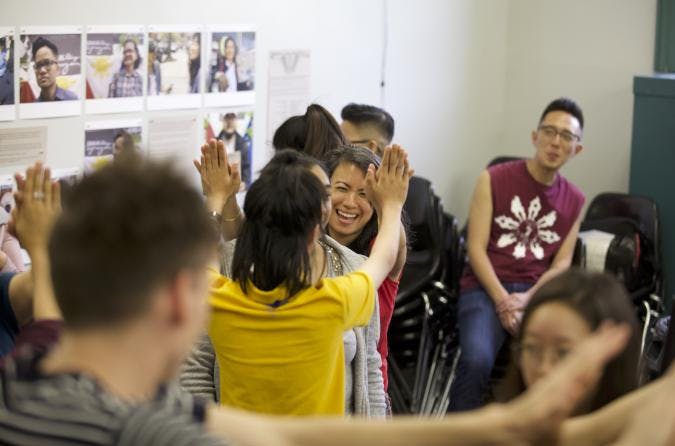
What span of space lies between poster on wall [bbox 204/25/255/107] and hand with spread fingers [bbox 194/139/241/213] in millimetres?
1836

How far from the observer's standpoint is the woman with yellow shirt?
2.19 metres

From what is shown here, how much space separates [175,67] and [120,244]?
128 inches

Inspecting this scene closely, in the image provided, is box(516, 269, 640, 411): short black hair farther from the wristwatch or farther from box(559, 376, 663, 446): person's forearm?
the wristwatch

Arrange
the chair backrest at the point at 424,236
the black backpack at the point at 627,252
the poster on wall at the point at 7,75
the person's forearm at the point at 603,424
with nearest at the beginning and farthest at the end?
1. the person's forearm at the point at 603,424
2. the poster on wall at the point at 7,75
3. the chair backrest at the point at 424,236
4. the black backpack at the point at 627,252

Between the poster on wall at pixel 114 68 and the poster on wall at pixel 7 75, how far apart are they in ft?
1.10

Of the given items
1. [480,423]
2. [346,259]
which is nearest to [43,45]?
[346,259]

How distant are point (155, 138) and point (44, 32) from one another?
653mm

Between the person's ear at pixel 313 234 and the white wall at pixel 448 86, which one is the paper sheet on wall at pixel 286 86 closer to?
the white wall at pixel 448 86

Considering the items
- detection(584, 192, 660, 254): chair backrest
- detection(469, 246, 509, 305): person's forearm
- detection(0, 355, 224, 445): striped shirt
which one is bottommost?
detection(469, 246, 509, 305): person's forearm

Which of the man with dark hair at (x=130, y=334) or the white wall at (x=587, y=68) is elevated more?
the white wall at (x=587, y=68)

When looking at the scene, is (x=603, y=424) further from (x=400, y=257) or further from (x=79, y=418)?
(x=400, y=257)

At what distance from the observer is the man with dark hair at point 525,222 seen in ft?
15.3

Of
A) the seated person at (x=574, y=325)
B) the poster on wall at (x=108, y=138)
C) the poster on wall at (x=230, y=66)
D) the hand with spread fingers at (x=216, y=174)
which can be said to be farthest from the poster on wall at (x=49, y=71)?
the seated person at (x=574, y=325)

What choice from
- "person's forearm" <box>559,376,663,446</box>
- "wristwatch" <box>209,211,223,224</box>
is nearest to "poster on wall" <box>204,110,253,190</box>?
"wristwatch" <box>209,211,223,224</box>
